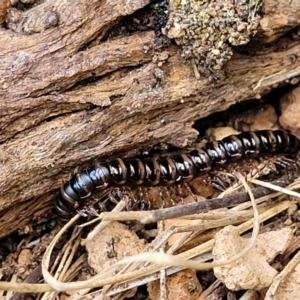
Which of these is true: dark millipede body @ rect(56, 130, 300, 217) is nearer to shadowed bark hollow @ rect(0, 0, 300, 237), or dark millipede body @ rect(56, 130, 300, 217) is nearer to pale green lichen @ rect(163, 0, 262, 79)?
shadowed bark hollow @ rect(0, 0, 300, 237)

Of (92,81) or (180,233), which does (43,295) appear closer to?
(180,233)

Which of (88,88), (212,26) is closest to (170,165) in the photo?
(88,88)

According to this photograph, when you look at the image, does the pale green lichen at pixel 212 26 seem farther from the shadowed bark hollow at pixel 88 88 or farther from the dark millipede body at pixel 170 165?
the dark millipede body at pixel 170 165

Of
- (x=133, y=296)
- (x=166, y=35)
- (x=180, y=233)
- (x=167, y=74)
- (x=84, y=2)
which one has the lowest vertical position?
(x=133, y=296)

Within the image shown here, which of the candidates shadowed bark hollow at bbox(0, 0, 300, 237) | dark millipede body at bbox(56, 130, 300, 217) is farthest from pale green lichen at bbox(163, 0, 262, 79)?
dark millipede body at bbox(56, 130, 300, 217)

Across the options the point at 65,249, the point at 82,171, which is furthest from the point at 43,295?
the point at 82,171
